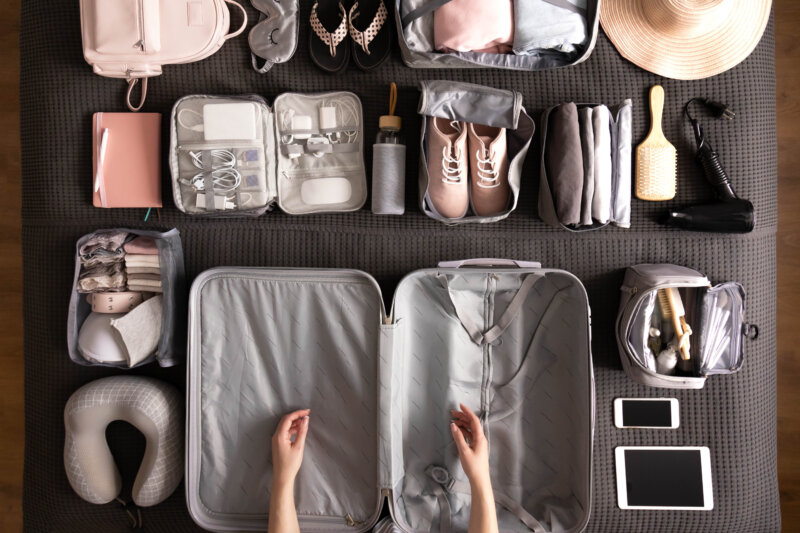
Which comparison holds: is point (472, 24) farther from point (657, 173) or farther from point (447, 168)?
point (657, 173)

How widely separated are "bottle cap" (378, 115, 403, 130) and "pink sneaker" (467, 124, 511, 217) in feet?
0.61

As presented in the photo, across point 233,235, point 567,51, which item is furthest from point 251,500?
point 567,51

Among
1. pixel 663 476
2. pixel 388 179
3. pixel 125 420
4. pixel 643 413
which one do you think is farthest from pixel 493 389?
pixel 125 420

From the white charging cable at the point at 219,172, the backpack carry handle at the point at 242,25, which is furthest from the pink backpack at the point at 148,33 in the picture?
the white charging cable at the point at 219,172

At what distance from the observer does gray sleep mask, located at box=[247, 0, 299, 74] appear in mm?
1372

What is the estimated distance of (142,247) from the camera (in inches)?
53.4

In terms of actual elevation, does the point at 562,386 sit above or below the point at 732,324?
below

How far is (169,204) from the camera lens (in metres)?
1.42

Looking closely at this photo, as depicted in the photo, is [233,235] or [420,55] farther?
[233,235]

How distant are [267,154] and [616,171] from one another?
3.02 ft

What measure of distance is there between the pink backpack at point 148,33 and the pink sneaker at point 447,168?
61cm

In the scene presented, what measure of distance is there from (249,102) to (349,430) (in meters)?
0.90

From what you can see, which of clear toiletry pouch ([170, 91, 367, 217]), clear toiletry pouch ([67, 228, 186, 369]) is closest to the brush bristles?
clear toiletry pouch ([170, 91, 367, 217])

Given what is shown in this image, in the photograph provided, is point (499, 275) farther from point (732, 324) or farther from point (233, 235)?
point (233, 235)
